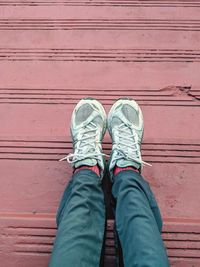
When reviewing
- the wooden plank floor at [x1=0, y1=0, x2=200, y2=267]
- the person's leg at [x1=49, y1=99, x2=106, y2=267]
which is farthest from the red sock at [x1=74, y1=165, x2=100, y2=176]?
the wooden plank floor at [x1=0, y1=0, x2=200, y2=267]

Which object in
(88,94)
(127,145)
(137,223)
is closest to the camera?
(137,223)

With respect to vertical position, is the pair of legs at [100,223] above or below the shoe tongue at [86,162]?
below

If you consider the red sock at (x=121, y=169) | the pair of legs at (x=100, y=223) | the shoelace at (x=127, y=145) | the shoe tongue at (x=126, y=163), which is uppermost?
the shoelace at (x=127, y=145)

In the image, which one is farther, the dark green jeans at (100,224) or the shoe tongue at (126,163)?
the shoe tongue at (126,163)

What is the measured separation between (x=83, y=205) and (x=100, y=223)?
7 cm

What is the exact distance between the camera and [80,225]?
3.18ft

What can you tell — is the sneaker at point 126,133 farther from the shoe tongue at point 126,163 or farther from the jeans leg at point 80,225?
the jeans leg at point 80,225

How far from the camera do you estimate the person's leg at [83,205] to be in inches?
35.6

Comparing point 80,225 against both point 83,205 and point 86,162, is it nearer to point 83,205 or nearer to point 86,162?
point 83,205

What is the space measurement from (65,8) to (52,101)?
0.81 metres

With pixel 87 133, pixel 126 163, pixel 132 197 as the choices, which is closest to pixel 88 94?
pixel 87 133

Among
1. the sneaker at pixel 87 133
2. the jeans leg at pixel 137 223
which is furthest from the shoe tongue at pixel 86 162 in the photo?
the jeans leg at pixel 137 223

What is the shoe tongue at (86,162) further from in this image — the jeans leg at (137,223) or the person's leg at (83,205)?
the jeans leg at (137,223)

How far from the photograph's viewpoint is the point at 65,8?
214cm
